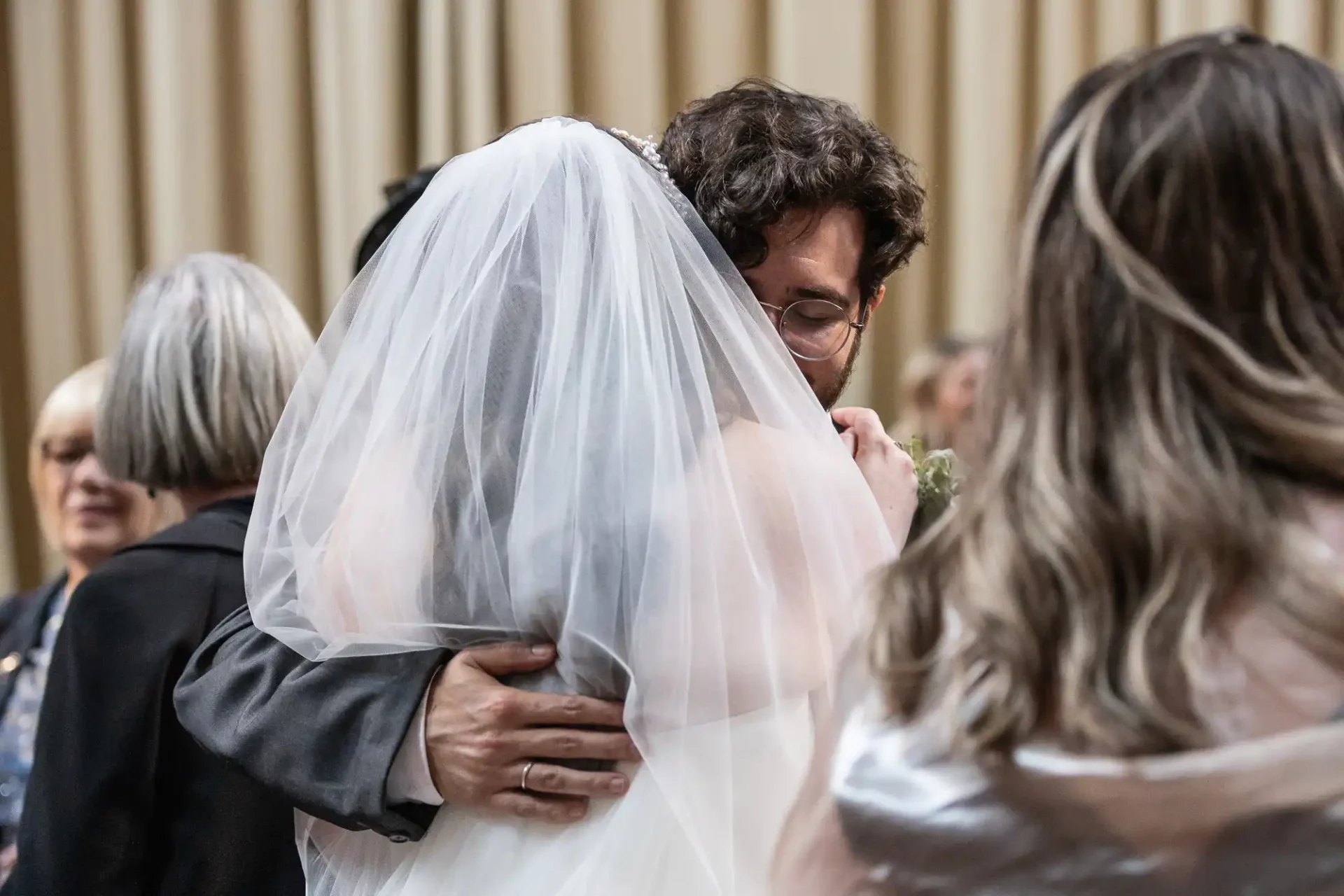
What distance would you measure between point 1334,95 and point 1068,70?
2.87 m

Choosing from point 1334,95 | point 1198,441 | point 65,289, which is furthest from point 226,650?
point 65,289

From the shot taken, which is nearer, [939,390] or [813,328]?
[813,328]

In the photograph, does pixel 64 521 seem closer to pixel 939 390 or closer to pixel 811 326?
pixel 811 326

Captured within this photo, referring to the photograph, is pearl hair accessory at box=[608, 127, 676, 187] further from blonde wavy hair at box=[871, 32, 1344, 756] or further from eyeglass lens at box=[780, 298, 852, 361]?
blonde wavy hair at box=[871, 32, 1344, 756]

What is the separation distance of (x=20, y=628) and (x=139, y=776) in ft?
3.10

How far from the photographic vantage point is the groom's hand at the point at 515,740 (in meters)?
1.25

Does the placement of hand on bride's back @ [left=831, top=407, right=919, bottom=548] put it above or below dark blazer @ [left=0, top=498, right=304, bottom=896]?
above

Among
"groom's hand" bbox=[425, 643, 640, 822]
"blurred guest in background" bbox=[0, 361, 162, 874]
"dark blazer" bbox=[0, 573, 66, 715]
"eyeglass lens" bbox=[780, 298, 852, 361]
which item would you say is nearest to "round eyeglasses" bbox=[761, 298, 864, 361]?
"eyeglass lens" bbox=[780, 298, 852, 361]

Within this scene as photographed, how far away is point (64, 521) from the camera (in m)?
2.60

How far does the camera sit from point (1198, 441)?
88 cm

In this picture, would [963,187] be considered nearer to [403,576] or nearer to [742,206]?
[742,206]

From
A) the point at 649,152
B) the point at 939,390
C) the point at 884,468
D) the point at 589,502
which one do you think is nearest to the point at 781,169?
the point at 649,152

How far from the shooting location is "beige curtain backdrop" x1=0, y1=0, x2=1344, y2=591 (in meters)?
3.62

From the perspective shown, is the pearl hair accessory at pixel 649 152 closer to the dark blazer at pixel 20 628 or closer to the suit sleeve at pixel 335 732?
the suit sleeve at pixel 335 732
